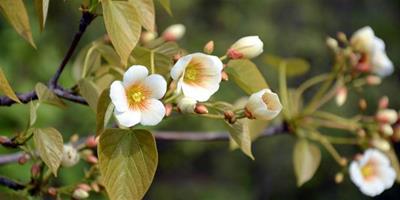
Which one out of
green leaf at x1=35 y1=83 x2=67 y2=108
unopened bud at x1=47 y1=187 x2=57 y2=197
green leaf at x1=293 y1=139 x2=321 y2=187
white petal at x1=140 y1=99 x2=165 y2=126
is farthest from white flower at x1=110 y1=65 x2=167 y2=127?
green leaf at x1=293 y1=139 x2=321 y2=187

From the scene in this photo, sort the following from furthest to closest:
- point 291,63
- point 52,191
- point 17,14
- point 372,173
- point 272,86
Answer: point 272,86, point 291,63, point 372,173, point 52,191, point 17,14

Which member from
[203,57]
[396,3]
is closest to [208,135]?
[203,57]

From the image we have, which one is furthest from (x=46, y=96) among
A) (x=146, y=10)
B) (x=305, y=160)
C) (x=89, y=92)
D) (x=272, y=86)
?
(x=272, y=86)

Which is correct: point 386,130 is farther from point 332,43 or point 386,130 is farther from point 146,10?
point 146,10

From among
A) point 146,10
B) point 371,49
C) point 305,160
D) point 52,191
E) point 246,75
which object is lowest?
point 305,160

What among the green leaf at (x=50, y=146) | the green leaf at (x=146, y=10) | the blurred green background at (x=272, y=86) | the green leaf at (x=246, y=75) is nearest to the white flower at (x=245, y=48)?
the green leaf at (x=246, y=75)

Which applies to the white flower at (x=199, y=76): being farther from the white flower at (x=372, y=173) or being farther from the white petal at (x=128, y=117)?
the white flower at (x=372, y=173)

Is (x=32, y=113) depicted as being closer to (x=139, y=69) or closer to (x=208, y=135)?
(x=139, y=69)
